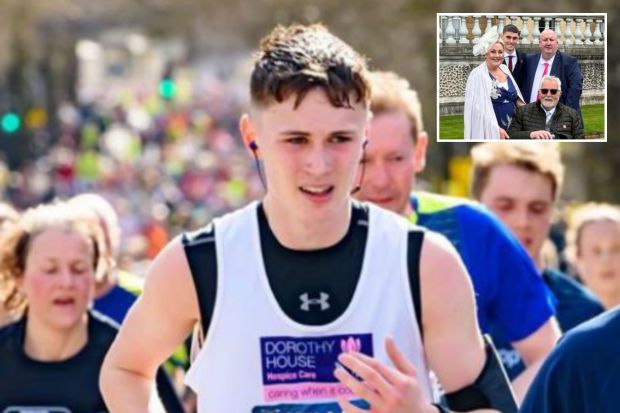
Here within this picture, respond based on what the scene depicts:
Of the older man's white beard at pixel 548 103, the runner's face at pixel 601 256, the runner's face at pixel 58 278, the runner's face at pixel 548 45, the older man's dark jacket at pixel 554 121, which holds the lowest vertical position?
the runner's face at pixel 601 256

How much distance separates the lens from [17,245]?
6.61 m

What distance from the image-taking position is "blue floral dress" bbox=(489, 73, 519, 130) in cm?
383

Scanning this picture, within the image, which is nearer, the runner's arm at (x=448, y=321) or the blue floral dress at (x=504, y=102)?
the blue floral dress at (x=504, y=102)

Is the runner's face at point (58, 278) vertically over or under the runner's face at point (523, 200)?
under

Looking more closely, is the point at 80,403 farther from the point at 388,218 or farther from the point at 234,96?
the point at 234,96

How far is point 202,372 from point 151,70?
6009 centimetres

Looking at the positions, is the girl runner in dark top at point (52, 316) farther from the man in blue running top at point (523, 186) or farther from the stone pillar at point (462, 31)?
the stone pillar at point (462, 31)

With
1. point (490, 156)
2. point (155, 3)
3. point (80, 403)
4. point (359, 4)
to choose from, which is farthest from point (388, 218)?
point (155, 3)

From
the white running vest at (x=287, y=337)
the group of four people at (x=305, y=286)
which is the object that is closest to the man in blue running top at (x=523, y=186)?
the group of four people at (x=305, y=286)

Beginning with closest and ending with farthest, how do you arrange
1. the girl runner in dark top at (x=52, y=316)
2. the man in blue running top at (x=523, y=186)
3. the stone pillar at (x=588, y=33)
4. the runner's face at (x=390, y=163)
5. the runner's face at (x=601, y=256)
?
1. the stone pillar at (x=588, y=33)
2. the runner's face at (x=390, y=163)
3. the girl runner in dark top at (x=52, y=316)
4. the man in blue running top at (x=523, y=186)
5. the runner's face at (x=601, y=256)

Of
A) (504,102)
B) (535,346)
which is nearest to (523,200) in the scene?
(535,346)

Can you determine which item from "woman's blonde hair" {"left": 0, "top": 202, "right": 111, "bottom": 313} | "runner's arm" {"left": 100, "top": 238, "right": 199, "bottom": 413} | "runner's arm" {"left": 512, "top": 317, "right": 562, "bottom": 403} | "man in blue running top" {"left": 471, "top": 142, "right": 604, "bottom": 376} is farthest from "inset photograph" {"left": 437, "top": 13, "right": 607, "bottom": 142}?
"man in blue running top" {"left": 471, "top": 142, "right": 604, "bottom": 376}

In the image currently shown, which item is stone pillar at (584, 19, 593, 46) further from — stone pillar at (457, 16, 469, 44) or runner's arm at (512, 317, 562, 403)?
runner's arm at (512, 317, 562, 403)

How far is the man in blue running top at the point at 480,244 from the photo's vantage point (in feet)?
19.0
